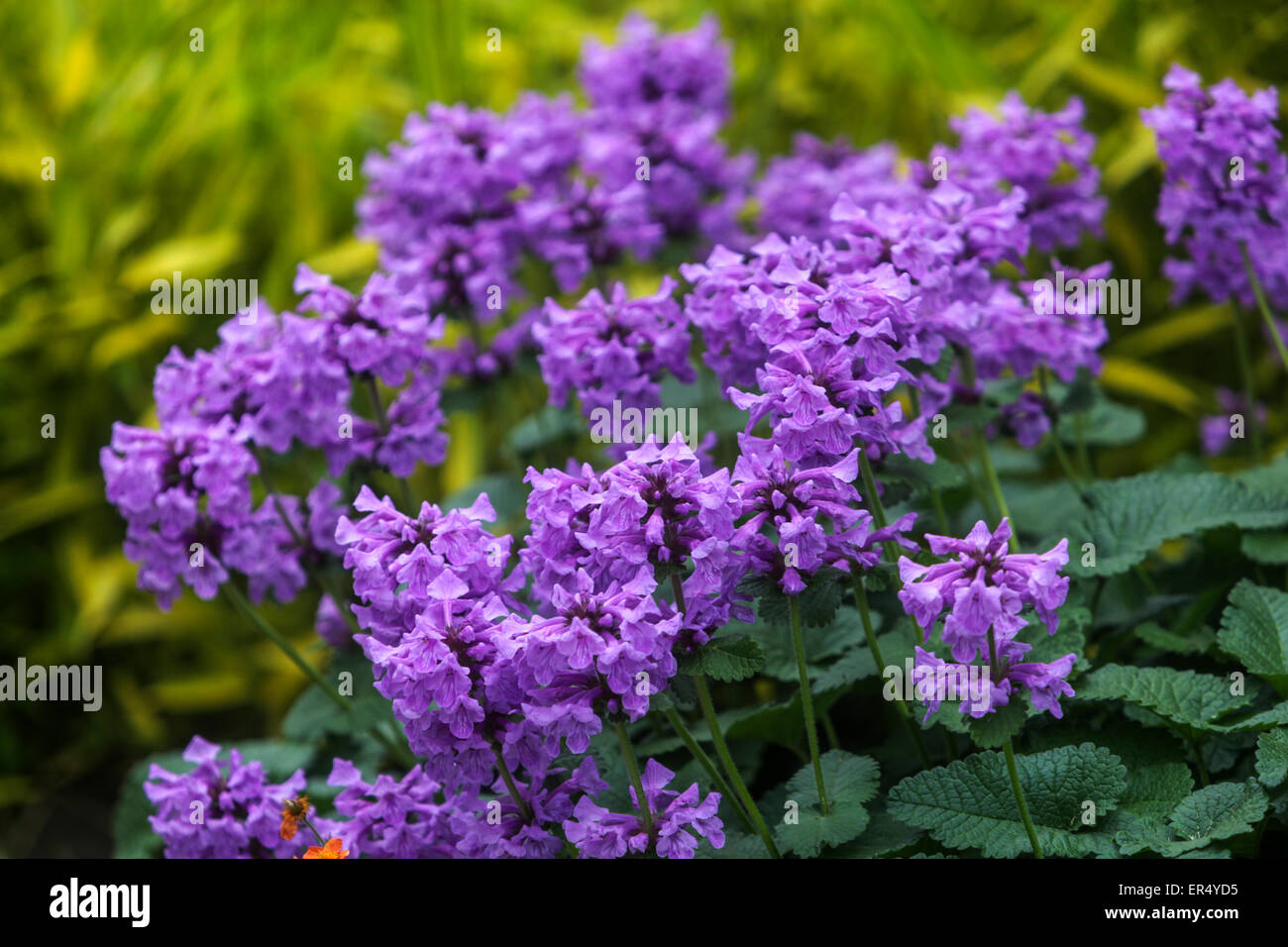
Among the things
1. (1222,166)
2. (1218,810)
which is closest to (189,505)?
(1218,810)

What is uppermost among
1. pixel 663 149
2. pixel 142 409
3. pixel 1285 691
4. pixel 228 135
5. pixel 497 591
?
pixel 228 135

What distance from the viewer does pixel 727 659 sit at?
143cm

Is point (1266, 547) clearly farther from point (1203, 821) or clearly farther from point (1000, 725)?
point (1000, 725)

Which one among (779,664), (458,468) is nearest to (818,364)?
(779,664)

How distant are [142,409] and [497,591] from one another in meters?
2.88

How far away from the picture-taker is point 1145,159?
3773 millimetres

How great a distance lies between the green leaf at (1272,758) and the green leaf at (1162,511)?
16.6 inches

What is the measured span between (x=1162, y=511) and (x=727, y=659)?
102 centimetres

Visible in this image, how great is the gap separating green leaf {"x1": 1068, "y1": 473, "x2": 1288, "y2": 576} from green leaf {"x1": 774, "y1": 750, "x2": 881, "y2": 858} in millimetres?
534

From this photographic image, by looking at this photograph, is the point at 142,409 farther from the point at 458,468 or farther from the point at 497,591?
the point at 497,591

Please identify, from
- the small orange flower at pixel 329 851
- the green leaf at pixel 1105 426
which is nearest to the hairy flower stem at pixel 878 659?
the small orange flower at pixel 329 851

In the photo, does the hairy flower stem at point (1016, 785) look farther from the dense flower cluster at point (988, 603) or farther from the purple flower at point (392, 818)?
the purple flower at point (392, 818)

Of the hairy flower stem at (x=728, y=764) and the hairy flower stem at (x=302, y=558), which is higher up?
the hairy flower stem at (x=302, y=558)

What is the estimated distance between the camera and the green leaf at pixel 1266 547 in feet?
6.54
